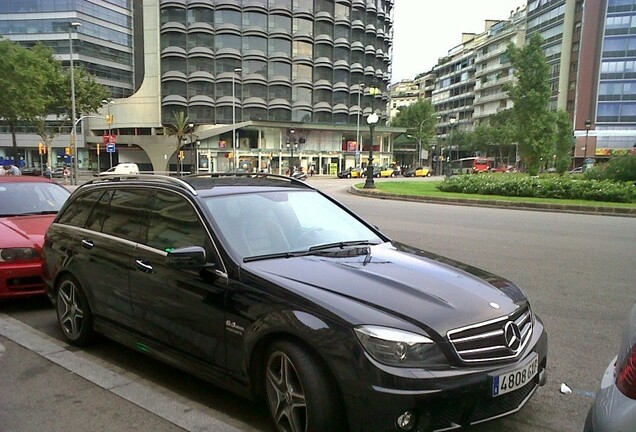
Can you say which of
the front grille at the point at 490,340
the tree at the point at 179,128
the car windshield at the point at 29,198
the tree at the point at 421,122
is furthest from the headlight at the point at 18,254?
the tree at the point at 421,122

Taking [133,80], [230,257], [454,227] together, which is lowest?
[454,227]

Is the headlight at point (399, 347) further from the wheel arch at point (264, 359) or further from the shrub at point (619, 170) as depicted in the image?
the shrub at point (619, 170)

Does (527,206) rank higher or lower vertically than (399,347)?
lower

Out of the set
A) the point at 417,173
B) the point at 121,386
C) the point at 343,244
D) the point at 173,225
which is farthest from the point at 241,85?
the point at 121,386

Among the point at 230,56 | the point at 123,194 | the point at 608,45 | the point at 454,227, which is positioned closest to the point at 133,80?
the point at 230,56

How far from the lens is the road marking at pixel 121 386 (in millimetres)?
3246

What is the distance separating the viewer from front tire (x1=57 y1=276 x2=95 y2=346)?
4516 millimetres

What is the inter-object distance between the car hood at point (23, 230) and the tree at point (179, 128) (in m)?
54.9

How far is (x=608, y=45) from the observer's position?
6781 centimetres

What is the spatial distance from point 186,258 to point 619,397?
97.6 inches

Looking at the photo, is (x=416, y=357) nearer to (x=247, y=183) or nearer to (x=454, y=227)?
(x=247, y=183)

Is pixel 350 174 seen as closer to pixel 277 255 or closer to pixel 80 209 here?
pixel 80 209

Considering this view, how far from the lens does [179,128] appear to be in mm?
61250

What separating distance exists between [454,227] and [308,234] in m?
9.88
